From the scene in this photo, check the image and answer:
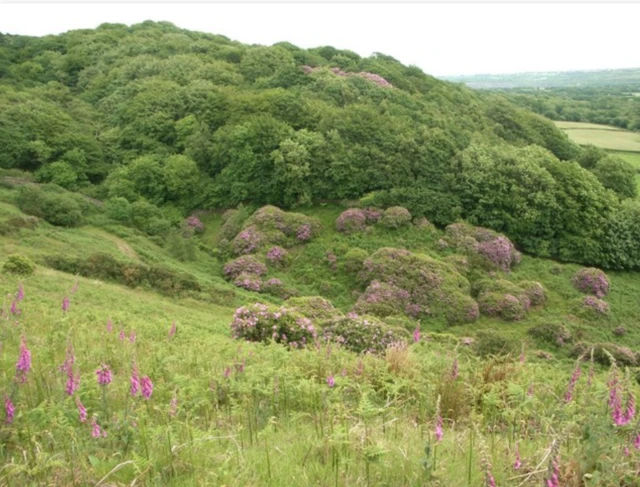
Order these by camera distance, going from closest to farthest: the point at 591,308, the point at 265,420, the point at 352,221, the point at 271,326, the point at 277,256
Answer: the point at 265,420
the point at 271,326
the point at 591,308
the point at 277,256
the point at 352,221

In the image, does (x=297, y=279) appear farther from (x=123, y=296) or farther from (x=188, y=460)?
(x=188, y=460)

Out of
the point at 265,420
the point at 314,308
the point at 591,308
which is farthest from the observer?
the point at 591,308

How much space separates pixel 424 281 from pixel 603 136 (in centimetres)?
7038

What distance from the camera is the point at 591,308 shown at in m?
27.3

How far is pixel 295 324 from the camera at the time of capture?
14703 mm

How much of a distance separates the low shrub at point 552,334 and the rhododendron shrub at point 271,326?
1448cm

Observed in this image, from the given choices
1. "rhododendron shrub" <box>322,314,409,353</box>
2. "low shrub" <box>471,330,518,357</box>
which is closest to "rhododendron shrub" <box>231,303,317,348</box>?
"rhododendron shrub" <box>322,314,409,353</box>

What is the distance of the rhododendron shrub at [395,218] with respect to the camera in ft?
104

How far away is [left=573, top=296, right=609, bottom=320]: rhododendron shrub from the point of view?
27.0 m

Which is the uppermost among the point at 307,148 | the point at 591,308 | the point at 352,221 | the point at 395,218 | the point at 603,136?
the point at 307,148

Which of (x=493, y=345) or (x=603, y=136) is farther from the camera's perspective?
(x=603, y=136)

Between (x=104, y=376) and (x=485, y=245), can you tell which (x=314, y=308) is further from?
(x=104, y=376)

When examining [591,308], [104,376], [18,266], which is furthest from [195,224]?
[104,376]

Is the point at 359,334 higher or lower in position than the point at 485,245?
higher
